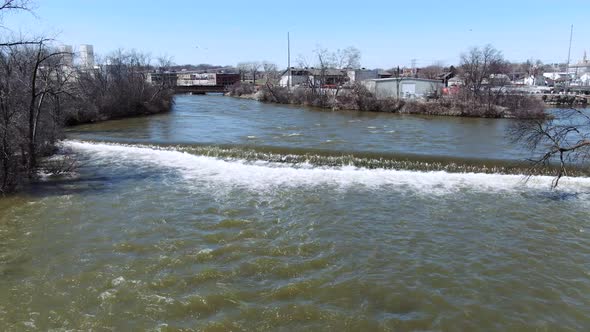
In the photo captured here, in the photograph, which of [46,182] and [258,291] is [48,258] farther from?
[46,182]

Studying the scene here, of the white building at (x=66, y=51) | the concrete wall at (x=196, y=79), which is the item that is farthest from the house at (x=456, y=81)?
the concrete wall at (x=196, y=79)

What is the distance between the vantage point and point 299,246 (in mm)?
11453

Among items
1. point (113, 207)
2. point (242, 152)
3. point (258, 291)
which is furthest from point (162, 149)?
point (258, 291)

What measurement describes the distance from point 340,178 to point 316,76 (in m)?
58.0

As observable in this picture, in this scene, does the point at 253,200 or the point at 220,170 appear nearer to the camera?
the point at 253,200

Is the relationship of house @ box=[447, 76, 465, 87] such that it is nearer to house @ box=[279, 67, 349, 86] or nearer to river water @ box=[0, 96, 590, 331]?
house @ box=[279, 67, 349, 86]

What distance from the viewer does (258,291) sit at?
30.1 feet

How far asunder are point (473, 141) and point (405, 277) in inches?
821

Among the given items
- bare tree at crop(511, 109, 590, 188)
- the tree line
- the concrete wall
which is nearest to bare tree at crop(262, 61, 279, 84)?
the concrete wall

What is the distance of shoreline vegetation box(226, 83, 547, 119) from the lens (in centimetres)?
4753

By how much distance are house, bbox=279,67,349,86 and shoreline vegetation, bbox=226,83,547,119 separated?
28.8 feet

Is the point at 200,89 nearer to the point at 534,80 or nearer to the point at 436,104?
the point at 436,104

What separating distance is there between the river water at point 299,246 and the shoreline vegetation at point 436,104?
2818cm

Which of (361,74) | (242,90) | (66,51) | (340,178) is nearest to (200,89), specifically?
(242,90)
